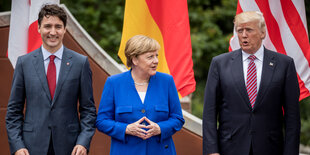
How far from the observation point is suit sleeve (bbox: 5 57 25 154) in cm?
308

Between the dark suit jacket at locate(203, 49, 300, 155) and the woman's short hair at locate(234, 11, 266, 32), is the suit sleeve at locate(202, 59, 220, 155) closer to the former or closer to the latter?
the dark suit jacket at locate(203, 49, 300, 155)

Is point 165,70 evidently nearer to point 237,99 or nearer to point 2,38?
point 237,99

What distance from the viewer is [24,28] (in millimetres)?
4328

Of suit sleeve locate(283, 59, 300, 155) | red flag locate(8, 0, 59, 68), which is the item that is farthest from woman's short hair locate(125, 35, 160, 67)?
red flag locate(8, 0, 59, 68)

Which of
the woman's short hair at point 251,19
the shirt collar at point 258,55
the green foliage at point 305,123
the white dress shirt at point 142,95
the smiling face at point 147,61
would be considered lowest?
the green foliage at point 305,123

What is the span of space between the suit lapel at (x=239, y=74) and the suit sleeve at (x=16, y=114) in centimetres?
165

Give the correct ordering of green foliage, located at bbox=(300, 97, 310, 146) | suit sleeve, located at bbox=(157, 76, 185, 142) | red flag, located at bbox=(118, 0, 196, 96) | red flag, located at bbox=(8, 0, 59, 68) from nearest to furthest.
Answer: suit sleeve, located at bbox=(157, 76, 185, 142) → red flag, located at bbox=(8, 0, 59, 68) → red flag, located at bbox=(118, 0, 196, 96) → green foliage, located at bbox=(300, 97, 310, 146)

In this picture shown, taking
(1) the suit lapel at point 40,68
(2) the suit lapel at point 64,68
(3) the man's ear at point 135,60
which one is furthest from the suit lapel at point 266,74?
(1) the suit lapel at point 40,68

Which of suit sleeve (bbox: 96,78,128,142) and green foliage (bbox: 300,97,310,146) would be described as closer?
suit sleeve (bbox: 96,78,128,142)

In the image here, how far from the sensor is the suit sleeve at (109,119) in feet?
10.3

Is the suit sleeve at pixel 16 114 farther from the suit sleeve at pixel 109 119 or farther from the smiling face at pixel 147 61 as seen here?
the smiling face at pixel 147 61

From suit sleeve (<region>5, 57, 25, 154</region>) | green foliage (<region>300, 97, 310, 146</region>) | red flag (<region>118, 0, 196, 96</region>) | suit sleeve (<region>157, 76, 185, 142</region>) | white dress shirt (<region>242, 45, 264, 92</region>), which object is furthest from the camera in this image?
green foliage (<region>300, 97, 310, 146</region>)

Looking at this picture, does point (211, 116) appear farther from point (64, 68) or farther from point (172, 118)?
point (64, 68)

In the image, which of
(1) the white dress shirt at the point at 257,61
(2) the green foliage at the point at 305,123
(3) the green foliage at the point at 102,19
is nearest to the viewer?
(1) the white dress shirt at the point at 257,61
